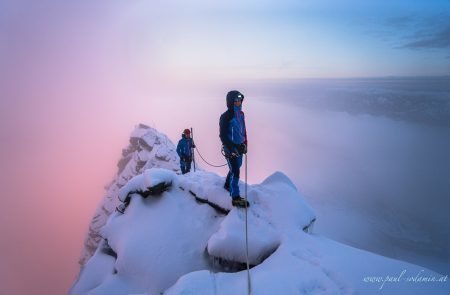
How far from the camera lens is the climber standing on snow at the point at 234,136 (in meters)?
7.23

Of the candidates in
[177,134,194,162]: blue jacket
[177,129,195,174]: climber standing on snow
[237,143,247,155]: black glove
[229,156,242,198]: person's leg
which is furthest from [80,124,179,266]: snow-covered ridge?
[237,143,247,155]: black glove

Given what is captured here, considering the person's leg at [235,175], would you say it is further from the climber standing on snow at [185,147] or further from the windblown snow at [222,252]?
the climber standing on snow at [185,147]

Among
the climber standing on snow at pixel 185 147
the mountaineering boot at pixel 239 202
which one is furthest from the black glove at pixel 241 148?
the climber standing on snow at pixel 185 147

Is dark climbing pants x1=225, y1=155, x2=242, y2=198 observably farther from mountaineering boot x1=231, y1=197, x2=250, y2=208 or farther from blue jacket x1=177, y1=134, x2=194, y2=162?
blue jacket x1=177, y1=134, x2=194, y2=162

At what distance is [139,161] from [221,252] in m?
41.3

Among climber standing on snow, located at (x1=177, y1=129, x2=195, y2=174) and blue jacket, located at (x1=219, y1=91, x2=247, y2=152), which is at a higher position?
blue jacket, located at (x1=219, y1=91, x2=247, y2=152)

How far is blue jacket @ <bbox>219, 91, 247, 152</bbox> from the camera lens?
7.24 meters

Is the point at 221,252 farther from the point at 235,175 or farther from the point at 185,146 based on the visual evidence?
the point at 185,146

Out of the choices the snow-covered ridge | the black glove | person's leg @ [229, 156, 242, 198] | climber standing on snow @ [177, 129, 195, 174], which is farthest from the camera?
the snow-covered ridge

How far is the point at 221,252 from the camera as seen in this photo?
6.68 meters

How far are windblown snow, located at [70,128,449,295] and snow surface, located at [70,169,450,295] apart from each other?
0.02m

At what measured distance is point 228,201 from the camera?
8.15 metres

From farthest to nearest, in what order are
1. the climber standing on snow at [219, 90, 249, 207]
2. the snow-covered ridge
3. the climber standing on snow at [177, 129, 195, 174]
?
the snow-covered ridge
the climber standing on snow at [177, 129, 195, 174]
the climber standing on snow at [219, 90, 249, 207]

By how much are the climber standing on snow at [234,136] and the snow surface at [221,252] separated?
0.62m
